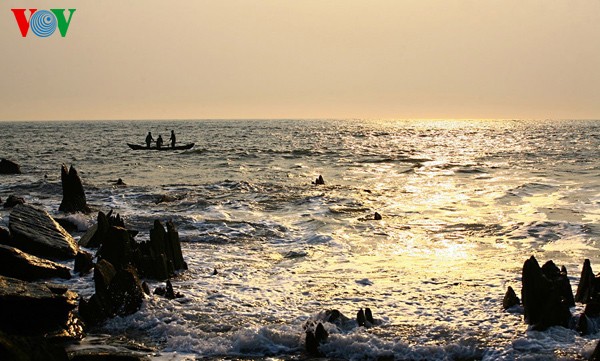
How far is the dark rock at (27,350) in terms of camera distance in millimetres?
6613

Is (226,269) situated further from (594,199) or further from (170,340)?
(594,199)

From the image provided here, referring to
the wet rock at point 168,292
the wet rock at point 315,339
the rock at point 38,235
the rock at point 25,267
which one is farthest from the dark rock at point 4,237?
the wet rock at point 315,339

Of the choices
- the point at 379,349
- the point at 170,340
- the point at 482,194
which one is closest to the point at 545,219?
the point at 482,194

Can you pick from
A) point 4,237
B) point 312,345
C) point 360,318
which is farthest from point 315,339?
point 4,237

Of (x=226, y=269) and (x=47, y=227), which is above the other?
(x=47, y=227)

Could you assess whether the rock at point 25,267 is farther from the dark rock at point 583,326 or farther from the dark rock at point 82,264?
the dark rock at point 583,326

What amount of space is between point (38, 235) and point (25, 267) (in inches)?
97.0

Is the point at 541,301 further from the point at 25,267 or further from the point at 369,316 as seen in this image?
the point at 25,267

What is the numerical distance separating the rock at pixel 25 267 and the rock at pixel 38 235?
148 cm

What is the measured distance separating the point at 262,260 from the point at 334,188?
17939mm

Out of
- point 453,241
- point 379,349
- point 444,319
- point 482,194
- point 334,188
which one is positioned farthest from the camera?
point 334,188

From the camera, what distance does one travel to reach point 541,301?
10.2 m

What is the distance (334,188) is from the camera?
33781 mm

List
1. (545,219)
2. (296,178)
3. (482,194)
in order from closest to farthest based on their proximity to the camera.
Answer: (545,219) < (482,194) < (296,178)
